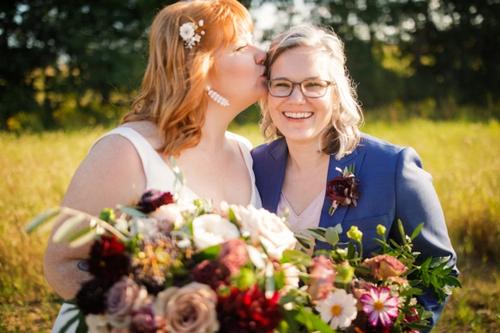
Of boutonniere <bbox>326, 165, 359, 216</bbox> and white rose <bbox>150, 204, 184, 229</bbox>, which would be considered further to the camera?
boutonniere <bbox>326, 165, 359, 216</bbox>

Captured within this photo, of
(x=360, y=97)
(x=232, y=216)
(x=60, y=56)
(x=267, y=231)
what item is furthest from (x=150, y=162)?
(x=360, y=97)

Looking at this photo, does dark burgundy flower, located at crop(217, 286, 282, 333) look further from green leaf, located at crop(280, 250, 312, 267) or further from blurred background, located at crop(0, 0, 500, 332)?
blurred background, located at crop(0, 0, 500, 332)

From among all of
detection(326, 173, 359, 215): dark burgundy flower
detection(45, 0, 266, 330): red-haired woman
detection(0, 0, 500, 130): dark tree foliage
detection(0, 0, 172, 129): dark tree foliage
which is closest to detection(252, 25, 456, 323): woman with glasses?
detection(326, 173, 359, 215): dark burgundy flower

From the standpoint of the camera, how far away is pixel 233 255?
1.70 meters

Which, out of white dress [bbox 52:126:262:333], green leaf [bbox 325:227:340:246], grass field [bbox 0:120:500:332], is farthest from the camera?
grass field [bbox 0:120:500:332]

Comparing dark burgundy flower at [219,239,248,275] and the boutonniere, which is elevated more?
dark burgundy flower at [219,239,248,275]

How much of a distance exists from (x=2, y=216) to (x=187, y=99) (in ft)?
10.1

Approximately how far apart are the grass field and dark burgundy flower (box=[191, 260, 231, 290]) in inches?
106

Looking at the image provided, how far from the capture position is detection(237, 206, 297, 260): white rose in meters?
1.88

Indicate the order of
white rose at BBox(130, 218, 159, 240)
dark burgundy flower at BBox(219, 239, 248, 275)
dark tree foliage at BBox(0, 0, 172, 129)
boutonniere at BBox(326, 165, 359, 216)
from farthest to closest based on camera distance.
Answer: dark tree foliage at BBox(0, 0, 172, 129) < boutonniere at BBox(326, 165, 359, 216) < white rose at BBox(130, 218, 159, 240) < dark burgundy flower at BBox(219, 239, 248, 275)

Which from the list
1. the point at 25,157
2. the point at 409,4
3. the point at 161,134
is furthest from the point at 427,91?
the point at 161,134

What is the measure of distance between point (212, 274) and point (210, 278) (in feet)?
0.04

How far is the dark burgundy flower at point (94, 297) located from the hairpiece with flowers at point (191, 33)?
5.22ft

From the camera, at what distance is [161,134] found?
2959 millimetres
